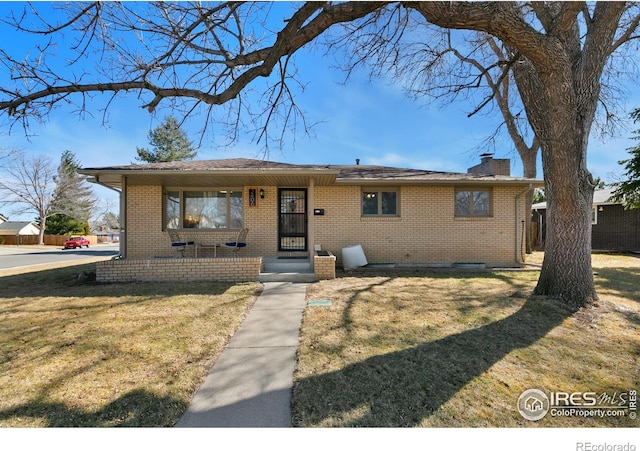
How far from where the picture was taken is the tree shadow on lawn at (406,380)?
227 centimetres

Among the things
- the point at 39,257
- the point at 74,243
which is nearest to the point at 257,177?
the point at 39,257

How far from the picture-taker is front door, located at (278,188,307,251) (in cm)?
972

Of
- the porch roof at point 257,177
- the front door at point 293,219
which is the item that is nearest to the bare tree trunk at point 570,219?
the porch roof at point 257,177

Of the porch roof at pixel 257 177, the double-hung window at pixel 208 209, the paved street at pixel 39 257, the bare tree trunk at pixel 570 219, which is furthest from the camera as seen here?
the paved street at pixel 39 257

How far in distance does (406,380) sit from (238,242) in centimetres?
734

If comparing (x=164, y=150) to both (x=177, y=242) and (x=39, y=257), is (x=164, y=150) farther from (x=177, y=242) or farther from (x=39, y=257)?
(x=177, y=242)

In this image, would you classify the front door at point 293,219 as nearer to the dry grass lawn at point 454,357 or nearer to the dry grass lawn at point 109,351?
the dry grass lawn at point 109,351

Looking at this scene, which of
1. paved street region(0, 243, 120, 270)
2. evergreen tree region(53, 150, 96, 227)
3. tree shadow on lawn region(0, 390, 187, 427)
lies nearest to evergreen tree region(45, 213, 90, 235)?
evergreen tree region(53, 150, 96, 227)

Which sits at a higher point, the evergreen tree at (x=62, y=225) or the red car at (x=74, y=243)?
the evergreen tree at (x=62, y=225)

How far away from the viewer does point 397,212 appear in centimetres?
962

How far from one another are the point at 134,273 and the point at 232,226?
3194 mm

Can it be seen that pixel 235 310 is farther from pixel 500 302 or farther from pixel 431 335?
pixel 500 302

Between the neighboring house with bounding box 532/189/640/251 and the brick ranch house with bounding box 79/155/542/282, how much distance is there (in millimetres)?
10196

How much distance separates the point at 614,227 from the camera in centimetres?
1662
